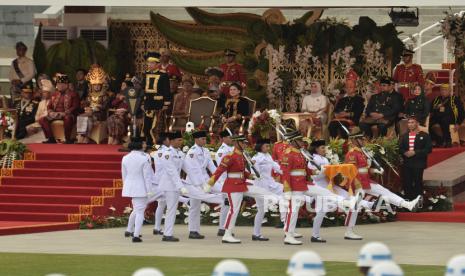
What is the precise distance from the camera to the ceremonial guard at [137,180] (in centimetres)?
2309

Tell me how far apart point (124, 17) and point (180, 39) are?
2007 mm

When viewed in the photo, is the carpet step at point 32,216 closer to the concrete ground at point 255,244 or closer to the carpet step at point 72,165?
the concrete ground at point 255,244

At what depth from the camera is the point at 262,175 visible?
81.5 ft

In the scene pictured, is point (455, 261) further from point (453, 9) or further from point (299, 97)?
point (453, 9)

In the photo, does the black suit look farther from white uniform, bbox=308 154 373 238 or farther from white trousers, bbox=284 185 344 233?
white trousers, bbox=284 185 344 233

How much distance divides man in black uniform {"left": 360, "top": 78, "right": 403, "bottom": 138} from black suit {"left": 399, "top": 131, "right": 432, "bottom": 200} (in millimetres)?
1539

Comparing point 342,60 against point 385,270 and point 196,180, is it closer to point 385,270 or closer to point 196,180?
point 196,180

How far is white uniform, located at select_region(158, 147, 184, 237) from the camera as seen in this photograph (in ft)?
76.6

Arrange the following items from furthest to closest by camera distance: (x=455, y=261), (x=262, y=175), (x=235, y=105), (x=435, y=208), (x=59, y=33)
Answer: (x=59, y=33)
(x=235, y=105)
(x=435, y=208)
(x=262, y=175)
(x=455, y=261)

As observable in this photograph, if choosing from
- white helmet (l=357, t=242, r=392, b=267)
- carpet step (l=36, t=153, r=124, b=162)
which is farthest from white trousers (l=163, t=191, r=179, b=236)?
white helmet (l=357, t=242, r=392, b=267)

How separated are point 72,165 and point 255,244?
6.66 m

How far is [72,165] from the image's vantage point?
28.6 metres

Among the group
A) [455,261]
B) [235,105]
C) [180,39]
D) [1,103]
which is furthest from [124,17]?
[455,261]

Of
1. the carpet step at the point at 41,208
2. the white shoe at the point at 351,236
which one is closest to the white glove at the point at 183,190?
the white shoe at the point at 351,236
